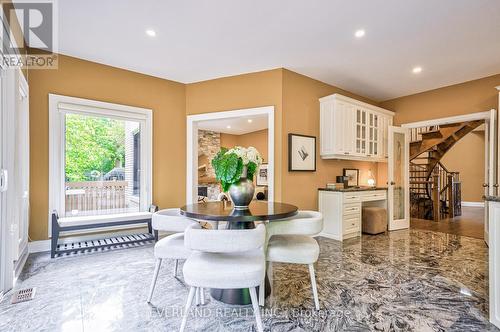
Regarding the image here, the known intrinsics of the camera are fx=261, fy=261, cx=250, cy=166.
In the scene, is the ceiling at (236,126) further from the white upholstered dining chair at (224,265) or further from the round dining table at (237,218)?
the white upholstered dining chair at (224,265)

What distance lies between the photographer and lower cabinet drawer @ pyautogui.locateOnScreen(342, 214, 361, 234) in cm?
427

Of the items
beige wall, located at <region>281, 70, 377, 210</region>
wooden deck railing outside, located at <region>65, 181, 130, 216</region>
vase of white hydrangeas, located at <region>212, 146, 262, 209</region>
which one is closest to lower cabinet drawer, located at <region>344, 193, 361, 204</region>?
beige wall, located at <region>281, 70, 377, 210</region>

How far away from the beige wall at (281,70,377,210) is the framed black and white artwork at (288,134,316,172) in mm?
75

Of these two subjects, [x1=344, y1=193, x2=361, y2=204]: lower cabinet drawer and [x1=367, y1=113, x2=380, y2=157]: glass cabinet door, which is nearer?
[x1=344, y1=193, x2=361, y2=204]: lower cabinet drawer

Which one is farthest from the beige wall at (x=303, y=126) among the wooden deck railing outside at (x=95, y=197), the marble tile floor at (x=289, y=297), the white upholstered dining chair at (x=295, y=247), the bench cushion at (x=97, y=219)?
the wooden deck railing outside at (x=95, y=197)

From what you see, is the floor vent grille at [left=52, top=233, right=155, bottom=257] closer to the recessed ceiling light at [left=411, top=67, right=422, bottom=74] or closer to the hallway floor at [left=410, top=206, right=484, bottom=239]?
the recessed ceiling light at [left=411, top=67, right=422, bottom=74]

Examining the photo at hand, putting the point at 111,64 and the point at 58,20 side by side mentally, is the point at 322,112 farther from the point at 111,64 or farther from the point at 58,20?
the point at 58,20

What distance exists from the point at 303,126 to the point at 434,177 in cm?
400

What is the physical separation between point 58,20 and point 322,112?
3.86m

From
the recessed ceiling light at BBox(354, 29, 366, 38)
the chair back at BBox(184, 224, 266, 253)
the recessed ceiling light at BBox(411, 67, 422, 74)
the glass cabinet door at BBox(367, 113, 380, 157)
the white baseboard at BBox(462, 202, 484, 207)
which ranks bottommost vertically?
the white baseboard at BBox(462, 202, 484, 207)

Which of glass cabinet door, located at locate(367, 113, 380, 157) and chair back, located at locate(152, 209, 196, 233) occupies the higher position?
glass cabinet door, located at locate(367, 113, 380, 157)

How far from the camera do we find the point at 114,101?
4078mm

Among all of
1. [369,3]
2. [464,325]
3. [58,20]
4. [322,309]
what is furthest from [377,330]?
[58,20]

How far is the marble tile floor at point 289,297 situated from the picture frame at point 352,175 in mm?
1953
